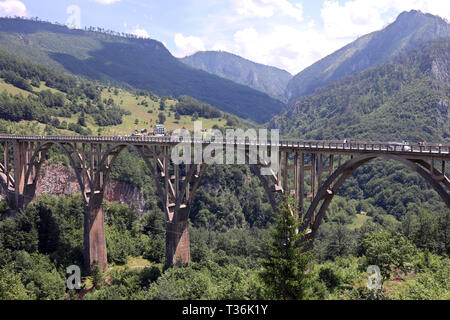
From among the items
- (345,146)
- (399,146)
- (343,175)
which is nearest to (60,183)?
(343,175)

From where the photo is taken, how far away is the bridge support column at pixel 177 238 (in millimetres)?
38812

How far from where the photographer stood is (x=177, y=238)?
39094 millimetres

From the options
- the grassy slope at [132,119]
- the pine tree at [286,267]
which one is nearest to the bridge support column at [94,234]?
the pine tree at [286,267]

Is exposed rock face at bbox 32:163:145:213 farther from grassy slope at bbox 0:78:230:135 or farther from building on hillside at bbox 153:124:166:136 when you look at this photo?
grassy slope at bbox 0:78:230:135

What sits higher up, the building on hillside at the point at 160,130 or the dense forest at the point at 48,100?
the dense forest at the point at 48,100

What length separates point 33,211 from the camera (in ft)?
170

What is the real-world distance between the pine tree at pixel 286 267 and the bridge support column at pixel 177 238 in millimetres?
17991

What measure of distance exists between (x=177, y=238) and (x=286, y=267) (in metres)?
19.7

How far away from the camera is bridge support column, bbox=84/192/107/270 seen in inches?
1836

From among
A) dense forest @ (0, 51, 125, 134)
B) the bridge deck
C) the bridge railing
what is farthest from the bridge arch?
dense forest @ (0, 51, 125, 134)

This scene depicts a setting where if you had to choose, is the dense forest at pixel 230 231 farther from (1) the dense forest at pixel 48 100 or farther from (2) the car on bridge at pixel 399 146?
(2) the car on bridge at pixel 399 146

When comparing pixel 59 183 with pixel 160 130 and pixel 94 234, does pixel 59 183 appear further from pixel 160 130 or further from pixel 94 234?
pixel 94 234
